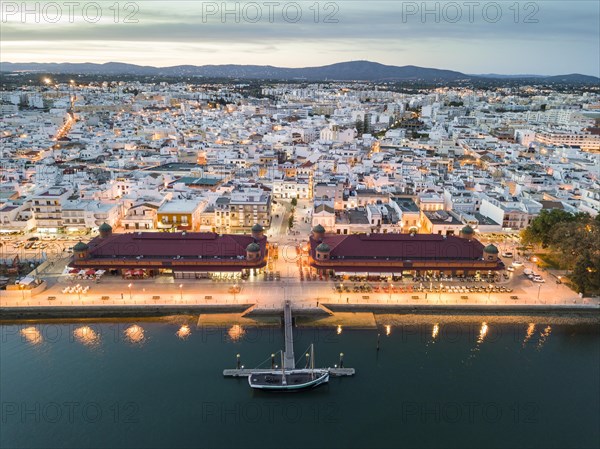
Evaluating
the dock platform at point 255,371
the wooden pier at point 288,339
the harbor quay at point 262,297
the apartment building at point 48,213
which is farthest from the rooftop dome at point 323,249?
the apartment building at point 48,213

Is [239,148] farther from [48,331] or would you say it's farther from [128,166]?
[48,331]

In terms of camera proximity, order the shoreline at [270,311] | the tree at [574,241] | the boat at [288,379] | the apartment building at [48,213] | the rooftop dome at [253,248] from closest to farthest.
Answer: the boat at [288,379], the shoreline at [270,311], the tree at [574,241], the rooftop dome at [253,248], the apartment building at [48,213]

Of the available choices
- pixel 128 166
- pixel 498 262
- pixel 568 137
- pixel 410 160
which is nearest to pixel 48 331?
pixel 498 262

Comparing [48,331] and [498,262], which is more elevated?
[498,262]

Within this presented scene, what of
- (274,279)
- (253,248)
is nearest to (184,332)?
(274,279)

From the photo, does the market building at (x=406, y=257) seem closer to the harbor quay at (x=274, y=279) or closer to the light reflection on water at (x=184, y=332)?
the harbor quay at (x=274, y=279)

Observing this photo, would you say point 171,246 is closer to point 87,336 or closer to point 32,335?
point 87,336

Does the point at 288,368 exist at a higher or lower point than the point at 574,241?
lower

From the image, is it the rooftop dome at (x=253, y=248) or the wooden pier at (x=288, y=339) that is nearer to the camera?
the wooden pier at (x=288, y=339)

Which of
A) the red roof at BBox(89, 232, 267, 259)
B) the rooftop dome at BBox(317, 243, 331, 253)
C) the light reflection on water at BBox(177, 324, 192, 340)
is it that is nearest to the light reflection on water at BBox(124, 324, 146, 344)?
the light reflection on water at BBox(177, 324, 192, 340)
